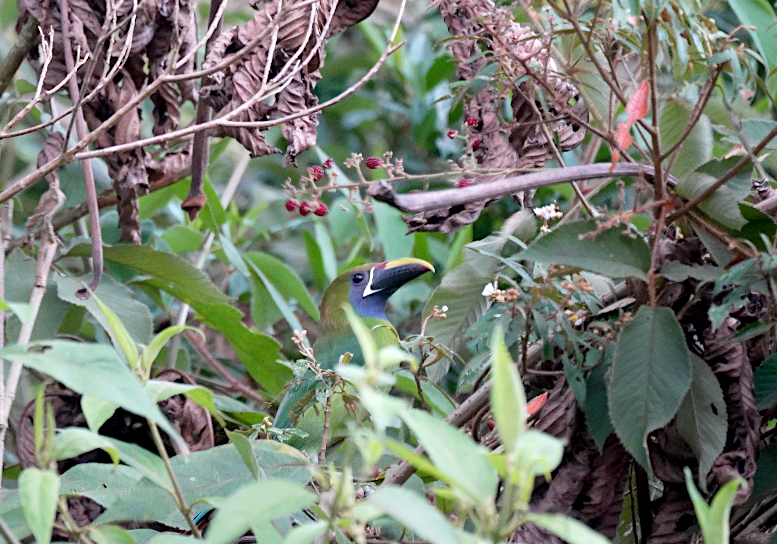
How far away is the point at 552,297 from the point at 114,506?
638mm

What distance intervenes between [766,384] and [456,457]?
67cm

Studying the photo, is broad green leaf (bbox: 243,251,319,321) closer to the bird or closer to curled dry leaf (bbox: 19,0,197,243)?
the bird

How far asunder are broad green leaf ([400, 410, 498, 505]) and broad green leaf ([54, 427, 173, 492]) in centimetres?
34

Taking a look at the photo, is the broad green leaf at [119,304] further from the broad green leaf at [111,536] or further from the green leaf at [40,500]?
the green leaf at [40,500]

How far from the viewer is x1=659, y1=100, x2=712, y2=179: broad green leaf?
49.6 inches

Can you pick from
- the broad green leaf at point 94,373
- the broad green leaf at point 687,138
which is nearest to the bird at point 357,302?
the broad green leaf at point 687,138

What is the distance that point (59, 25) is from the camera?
1.69 meters

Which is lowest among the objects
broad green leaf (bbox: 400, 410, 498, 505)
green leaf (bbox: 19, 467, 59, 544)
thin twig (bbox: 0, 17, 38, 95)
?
green leaf (bbox: 19, 467, 59, 544)

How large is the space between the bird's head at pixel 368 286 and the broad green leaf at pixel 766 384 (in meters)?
1.17

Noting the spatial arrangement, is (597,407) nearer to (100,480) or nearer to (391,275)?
(100,480)

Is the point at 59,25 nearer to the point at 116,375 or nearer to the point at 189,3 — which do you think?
the point at 189,3

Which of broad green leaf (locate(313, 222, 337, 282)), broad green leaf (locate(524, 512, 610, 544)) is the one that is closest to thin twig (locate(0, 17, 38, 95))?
broad green leaf (locate(313, 222, 337, 282))

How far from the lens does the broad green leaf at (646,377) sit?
39.0 inches

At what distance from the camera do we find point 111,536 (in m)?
0.87
